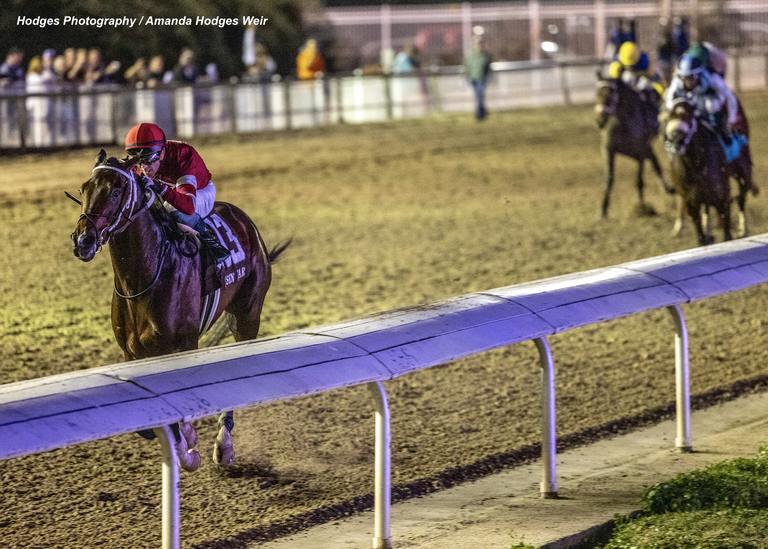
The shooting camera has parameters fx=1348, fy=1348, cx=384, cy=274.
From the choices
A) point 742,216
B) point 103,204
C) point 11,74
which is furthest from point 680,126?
point 11,74

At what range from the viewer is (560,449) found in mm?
6770

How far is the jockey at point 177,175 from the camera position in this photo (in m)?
6.07

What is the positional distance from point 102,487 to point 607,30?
107 ft

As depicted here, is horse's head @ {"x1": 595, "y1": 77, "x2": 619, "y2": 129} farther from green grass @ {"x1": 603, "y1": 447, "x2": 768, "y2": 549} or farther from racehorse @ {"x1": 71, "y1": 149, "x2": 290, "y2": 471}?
green grass @ {"x1": 603, "y1": 447, "x2": 768, "y2": 549}

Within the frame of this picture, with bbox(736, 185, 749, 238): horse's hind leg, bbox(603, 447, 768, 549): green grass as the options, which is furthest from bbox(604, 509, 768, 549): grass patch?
bbox(736, 185, 749, 238): horse's hind leg

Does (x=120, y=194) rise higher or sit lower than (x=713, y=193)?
higher

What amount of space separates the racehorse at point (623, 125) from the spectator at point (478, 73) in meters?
12.6

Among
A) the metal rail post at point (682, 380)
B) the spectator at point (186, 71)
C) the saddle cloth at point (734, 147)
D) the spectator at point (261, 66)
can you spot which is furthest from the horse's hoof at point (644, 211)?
the spectator at point (261, 66)

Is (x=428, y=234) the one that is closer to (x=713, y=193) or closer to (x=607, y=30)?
(x=713, y=193)

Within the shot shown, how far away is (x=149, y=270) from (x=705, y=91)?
306 inches

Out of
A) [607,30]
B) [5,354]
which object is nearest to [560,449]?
[5,354]

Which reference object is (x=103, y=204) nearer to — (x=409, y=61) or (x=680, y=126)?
(x=680, y=126)

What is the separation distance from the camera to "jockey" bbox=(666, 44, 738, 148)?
1218cm

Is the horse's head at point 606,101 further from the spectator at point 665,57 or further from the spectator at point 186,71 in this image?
the spectator at point 665,57
